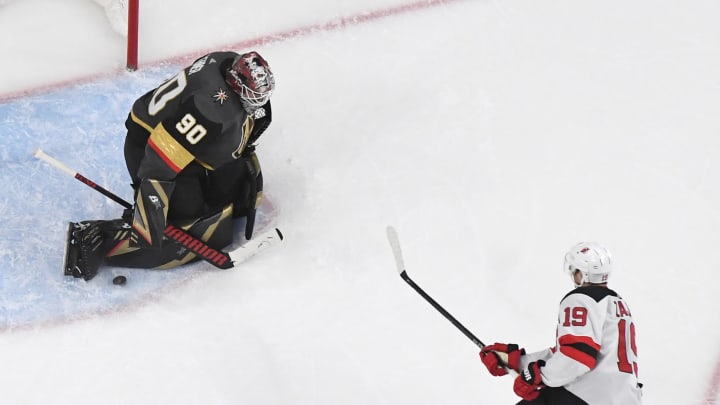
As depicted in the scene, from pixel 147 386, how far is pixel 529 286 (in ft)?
4.52

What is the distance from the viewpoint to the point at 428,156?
3801 mm

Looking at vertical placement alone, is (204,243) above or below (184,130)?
below

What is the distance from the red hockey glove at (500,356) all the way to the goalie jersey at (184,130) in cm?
106

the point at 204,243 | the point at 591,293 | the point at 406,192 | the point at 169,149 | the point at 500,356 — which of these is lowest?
the point at 204,243

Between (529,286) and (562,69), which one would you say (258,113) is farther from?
(562,69)

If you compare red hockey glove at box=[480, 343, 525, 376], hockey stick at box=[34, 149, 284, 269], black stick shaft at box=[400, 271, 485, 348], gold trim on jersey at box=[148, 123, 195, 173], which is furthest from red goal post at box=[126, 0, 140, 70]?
red hockey glove at box=[480, 343, 525, 376]

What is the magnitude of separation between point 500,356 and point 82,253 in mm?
1477

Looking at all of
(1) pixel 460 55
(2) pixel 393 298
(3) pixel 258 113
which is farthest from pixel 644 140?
(3) pixel 258 113

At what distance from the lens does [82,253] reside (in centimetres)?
326

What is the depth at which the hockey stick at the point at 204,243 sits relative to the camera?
10.7 feet

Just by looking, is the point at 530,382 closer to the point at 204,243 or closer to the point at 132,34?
the point at 204,243

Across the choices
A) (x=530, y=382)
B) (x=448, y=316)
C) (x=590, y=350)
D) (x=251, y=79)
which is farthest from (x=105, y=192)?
(x=590, y=350)

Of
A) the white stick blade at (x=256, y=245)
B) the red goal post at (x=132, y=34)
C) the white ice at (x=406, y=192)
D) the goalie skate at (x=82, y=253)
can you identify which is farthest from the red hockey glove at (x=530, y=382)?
the red goal post at (x=132, y=34)

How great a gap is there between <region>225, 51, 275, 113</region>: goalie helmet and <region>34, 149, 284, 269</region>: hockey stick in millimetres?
546
